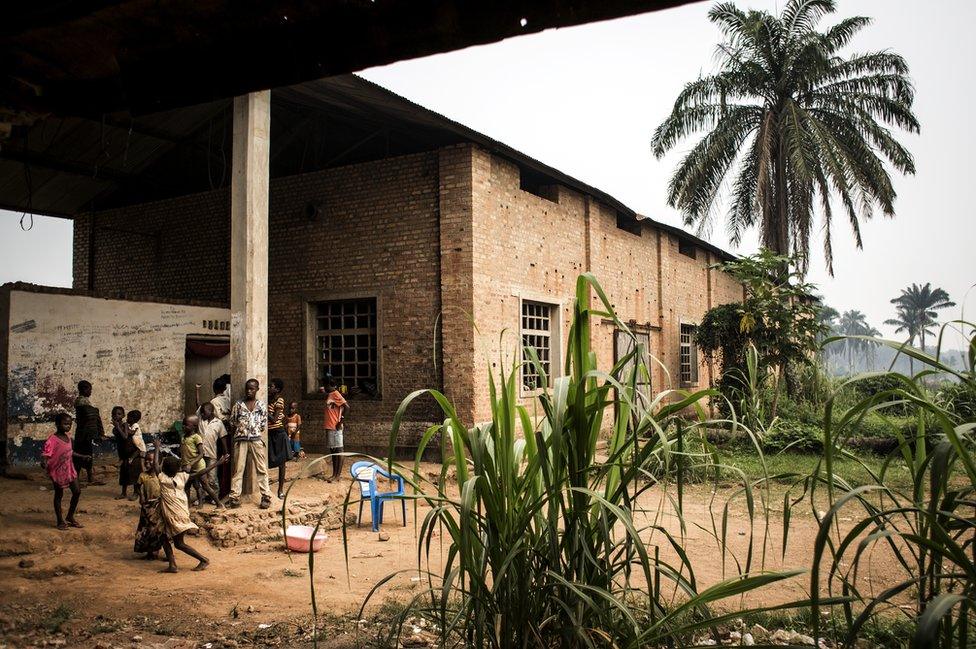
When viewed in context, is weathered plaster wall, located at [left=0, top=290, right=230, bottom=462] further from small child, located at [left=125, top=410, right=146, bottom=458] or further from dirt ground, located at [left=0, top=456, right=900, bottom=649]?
small child, located at [left=125, top=410, right=146, bottom=458]

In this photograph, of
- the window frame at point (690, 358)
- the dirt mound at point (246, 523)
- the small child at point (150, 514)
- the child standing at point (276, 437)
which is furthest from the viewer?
the window frame at point (690, 358)

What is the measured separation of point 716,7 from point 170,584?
60.3ft

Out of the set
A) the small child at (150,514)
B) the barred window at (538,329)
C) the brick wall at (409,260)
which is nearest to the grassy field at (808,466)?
the barred window at (538,329)

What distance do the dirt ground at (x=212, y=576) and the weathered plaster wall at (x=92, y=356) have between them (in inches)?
63.3

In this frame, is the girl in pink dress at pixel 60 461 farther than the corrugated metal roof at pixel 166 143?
No

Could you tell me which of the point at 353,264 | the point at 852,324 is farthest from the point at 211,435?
the point at 852,324

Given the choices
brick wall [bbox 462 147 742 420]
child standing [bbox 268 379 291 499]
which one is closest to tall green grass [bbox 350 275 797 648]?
brick wall [bbox 462 147 742 420]

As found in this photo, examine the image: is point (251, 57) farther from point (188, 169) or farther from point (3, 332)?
point (188, 169)

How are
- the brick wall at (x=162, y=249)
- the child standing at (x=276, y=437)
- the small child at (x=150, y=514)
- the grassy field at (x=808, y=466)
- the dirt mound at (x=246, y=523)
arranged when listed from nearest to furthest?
the small child at (x=150, y=514)
the dirt mound at (x=246, y=523)
the child standing at (x=276, y=437)
the grassy field at (x=808, y=466)
the brick wall at (x=162, y=249)

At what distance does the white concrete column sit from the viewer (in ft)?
22.3

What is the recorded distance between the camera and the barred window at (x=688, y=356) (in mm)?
16953

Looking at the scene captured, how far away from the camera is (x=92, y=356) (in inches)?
372

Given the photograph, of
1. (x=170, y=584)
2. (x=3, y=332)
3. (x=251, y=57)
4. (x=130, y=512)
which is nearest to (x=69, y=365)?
(x=3, y=332)

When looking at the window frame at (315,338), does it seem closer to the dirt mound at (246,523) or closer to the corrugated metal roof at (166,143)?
the corrugated metal roof at (166,143)
